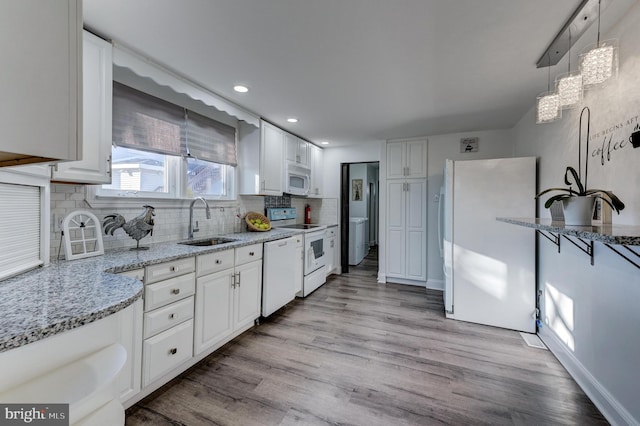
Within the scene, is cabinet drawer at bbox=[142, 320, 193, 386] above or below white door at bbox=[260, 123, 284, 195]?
below

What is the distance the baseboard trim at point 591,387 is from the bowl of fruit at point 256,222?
3105 mm

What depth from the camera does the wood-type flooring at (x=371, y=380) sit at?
1642 millimetres

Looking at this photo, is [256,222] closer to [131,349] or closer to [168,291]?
[168,291]

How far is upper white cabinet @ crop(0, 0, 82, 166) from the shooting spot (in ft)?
2.25

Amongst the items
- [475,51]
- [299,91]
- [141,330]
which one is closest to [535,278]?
[475,51]

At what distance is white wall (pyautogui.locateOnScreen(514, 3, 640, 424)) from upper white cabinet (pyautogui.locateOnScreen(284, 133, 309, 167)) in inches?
120

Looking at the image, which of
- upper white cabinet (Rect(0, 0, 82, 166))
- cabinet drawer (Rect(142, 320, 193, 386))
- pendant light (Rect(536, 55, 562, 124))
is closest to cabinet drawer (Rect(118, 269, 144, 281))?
cabinet drawer (Rect(142, 320, 193, 386))

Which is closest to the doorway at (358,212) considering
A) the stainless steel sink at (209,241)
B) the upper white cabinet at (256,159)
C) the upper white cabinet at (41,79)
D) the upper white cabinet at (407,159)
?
the upper white cabinet at (407,159)

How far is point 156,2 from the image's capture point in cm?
147

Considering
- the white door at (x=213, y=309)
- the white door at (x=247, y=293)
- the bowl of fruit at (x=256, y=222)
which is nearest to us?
the white door at (x=213, y=309)

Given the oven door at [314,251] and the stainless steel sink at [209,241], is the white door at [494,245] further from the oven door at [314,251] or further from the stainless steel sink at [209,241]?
the stainless steel sink at [209,241]

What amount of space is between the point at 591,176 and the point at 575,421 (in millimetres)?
1576

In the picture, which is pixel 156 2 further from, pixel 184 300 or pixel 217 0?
pixel 184 300

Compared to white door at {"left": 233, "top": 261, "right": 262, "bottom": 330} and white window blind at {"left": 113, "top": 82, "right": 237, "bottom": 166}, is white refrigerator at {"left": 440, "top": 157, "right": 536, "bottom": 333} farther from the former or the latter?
white window blind at {"left": 113, "top": 82, "right": 237, "bottom": 166}
